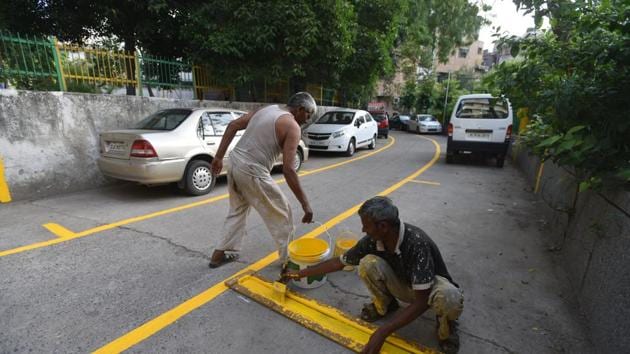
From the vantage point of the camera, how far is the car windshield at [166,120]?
5473mm

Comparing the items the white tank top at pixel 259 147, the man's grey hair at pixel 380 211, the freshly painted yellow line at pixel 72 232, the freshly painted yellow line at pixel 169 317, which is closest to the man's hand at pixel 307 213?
the white tank top at pixel 259 147

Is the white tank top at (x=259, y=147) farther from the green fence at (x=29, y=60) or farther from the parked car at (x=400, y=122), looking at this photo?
the parked car at (x=400, y=122)

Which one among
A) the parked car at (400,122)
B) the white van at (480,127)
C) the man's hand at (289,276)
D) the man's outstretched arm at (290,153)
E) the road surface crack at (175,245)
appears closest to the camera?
the man's hand at (289,276)

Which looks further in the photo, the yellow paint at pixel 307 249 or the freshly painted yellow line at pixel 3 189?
the freshly painted yellow line at pixel 3 189

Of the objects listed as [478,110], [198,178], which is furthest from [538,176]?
[198,178]

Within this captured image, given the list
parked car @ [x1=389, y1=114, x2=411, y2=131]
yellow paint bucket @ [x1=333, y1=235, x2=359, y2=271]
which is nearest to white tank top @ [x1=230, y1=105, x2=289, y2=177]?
yellow paint bucket @ [x1=333, y1=235, x2=359, y2=271]

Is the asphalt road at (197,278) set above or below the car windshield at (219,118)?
below

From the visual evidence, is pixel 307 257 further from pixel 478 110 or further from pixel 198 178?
pixel 478 110

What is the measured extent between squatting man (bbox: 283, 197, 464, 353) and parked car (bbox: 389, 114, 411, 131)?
2347 centimetres

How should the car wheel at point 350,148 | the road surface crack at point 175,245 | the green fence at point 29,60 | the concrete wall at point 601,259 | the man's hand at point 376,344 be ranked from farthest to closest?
the car wheel at point 350,148 → the green fence at point 29,60 → the road surface crack at point 175,245 → the concrete wall at point 601,259 → the man's hand at point 376,344

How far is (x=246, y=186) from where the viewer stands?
2.88 metres

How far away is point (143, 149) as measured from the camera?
15.9 feet

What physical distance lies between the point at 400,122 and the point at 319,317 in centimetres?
2462

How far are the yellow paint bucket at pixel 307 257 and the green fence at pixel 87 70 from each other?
18.1ft
